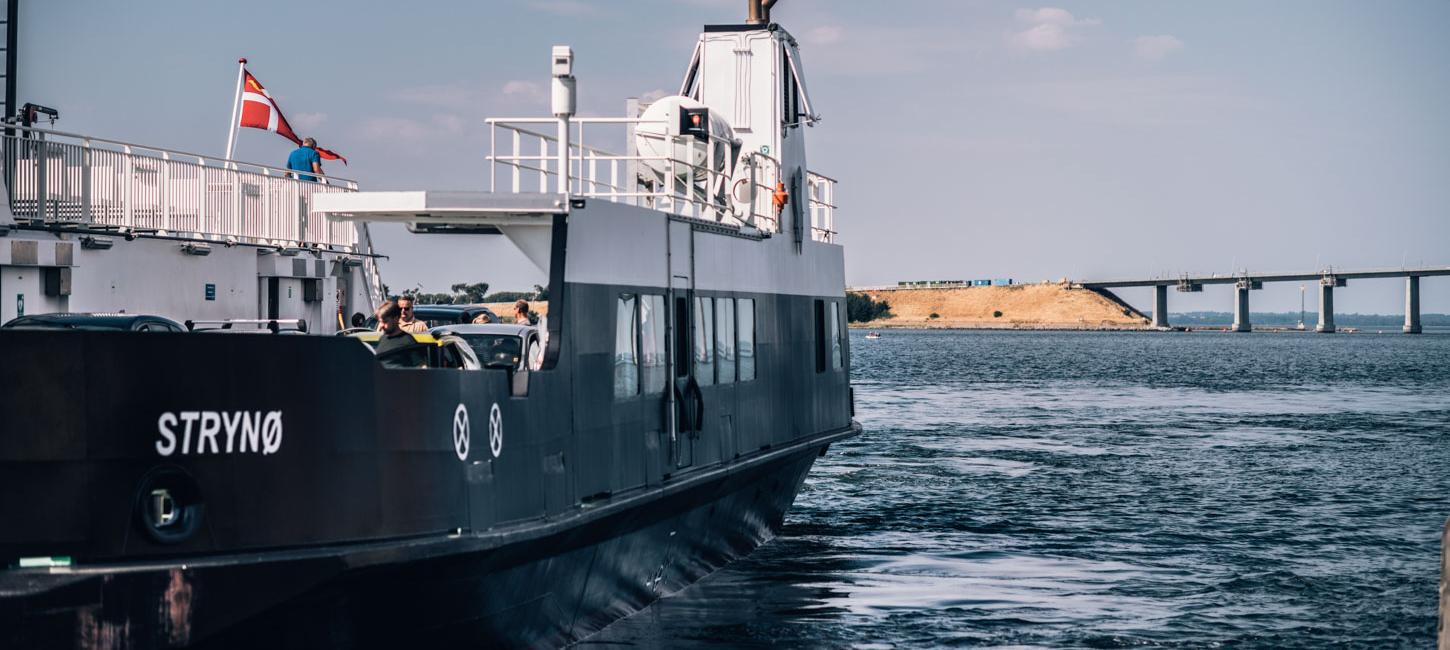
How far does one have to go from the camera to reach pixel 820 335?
61.8 ft

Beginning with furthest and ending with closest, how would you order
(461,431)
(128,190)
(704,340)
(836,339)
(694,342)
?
1. (836,339)
2. (128,190)
3. (704,340)
4. (694,342)
5. (461,431)

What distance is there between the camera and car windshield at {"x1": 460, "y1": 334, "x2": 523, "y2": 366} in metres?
13.1

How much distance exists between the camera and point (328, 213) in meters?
11.2

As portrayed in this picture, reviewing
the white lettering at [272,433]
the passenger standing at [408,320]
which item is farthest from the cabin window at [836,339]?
the white lettering at [272,433]

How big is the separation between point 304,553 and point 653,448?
4.60 m

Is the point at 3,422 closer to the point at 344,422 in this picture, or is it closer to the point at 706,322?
the point at 344,422

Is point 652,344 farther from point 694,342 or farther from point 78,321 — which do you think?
point 78,321

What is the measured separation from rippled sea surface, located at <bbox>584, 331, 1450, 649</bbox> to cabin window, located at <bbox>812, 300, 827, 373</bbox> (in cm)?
227

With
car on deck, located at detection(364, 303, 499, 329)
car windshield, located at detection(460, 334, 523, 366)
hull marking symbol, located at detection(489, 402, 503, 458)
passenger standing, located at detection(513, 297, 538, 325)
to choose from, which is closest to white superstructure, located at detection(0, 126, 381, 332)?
car on deck, located at detection(364, 303, 499, 329)

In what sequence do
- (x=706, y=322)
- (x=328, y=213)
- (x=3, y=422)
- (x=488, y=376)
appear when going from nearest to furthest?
(x=3, y=422), (x=488, y=376), (x=328, y=213), (x=706, y=322)

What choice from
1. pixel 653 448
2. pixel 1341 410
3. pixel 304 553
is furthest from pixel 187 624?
pixel 1341 410

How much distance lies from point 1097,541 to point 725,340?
8263 mm

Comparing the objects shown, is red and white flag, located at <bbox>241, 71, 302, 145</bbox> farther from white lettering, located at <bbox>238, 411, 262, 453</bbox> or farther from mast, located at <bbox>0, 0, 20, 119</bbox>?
white lettering, located at <bbox>238, 411, 262, 453</bbox>

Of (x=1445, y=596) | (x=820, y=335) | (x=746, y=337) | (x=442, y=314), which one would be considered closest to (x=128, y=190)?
(x=442, y=314)
